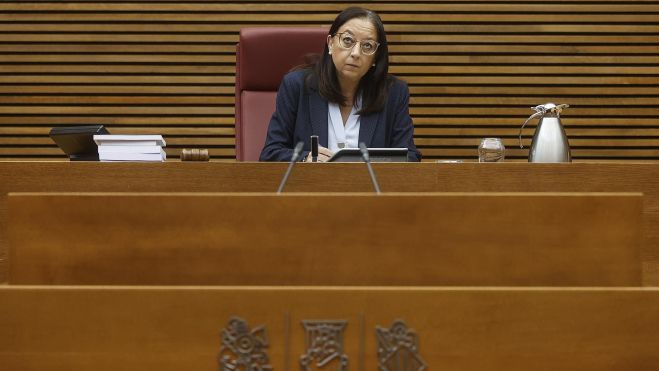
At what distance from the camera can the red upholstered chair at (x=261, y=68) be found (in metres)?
3.16

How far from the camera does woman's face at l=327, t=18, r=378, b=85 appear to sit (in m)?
2.90

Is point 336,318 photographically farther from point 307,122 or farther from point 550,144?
point 307,122

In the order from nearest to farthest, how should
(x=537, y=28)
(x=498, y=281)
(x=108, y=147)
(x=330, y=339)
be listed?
(x=330, y=339) < (x=498, y=281) < (x=108, y=147) < (x=537, y=28)

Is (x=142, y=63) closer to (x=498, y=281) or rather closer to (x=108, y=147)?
(x=108, y=147)

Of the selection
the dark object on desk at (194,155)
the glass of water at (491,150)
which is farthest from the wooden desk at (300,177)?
the glass of water at (491,150)

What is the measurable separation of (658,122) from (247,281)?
3392mm

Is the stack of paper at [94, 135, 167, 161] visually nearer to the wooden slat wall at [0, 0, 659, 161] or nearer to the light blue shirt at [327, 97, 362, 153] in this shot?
the light blue shirt at [327, 97, 362, 153]

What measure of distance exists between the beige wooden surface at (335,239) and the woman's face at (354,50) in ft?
4.46

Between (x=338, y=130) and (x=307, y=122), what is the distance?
0.12m

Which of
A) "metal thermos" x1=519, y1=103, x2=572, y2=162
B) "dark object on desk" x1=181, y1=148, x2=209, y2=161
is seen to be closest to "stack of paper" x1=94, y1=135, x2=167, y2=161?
"dark object on desk" x1=181, y1=148, x2=209, y2=161

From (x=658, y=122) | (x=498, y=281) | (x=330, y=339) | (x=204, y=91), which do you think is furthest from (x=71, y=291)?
(x=658, y=122)

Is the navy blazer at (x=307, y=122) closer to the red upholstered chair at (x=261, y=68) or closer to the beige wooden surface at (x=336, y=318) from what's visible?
the red upholstered chair at (x=261, y=68)

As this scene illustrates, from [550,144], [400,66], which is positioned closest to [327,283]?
[550,144]

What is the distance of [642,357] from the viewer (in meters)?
1.54
